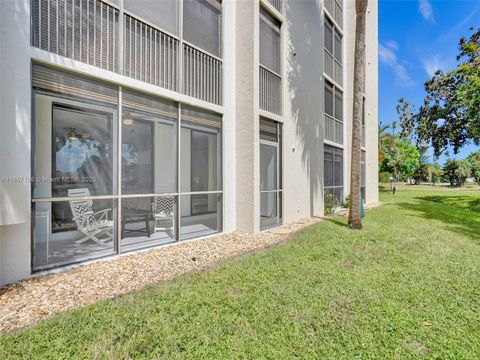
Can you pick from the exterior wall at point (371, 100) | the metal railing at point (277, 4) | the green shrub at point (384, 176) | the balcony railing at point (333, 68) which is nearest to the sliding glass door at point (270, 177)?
the metal railing at point (277, 4)

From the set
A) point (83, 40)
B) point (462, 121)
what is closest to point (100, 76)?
point (83, 40)

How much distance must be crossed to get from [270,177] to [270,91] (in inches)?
121

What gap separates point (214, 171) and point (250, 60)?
369 centimetres

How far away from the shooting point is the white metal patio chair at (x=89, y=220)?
17.9 feet

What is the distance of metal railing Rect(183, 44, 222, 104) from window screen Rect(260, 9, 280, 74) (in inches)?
74.5

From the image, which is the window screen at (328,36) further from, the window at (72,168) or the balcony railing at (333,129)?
the window at (72,168)

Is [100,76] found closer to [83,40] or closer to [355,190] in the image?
[83,40]

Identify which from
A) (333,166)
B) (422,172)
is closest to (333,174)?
(333,166)

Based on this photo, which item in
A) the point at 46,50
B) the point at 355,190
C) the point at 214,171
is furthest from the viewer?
the point at 355,190

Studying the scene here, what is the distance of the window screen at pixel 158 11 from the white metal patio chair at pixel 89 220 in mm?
4278

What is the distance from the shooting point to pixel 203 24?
780cm

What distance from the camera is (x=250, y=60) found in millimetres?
8328

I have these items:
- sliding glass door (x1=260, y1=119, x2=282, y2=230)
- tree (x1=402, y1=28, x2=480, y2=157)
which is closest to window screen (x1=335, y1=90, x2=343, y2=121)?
sliding glass door (x1=260, y1=119, x2=282, y2=230)

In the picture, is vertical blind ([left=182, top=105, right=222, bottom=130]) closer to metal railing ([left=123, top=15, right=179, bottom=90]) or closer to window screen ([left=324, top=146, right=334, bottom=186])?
metal railing ([left=123, top=15, right=179, bottom=90])
